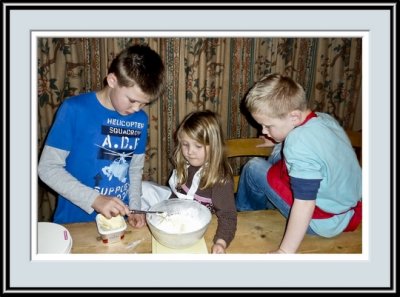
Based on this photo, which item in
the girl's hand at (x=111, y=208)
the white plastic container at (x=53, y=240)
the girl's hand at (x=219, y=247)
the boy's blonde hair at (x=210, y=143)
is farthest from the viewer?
the boy's blonde hair at (x=210, y=143)

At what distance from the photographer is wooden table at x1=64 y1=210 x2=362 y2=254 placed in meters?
1.08

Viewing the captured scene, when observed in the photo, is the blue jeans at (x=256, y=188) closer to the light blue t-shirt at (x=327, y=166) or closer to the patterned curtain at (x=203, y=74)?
the light blue t-shirt at (x=327, y=166)

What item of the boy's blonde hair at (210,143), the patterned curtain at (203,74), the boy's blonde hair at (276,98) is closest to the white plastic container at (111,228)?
the boy's blonde hair at (210,143)

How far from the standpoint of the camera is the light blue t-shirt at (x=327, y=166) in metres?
1.10

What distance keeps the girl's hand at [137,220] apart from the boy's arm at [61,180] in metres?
0.18

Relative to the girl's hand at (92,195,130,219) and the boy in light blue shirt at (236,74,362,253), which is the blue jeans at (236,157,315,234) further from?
the girl's hand at (92,195,130,219)

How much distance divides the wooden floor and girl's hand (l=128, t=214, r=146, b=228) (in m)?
0.26

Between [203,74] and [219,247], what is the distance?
138 cm

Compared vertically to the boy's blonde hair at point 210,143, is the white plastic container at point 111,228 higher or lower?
lower

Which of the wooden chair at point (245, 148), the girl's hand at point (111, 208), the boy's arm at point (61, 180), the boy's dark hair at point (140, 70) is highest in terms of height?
the boy's dark hair at point (140, 70)

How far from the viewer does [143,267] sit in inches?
34.3

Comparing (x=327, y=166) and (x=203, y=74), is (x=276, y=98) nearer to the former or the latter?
(x=327, y=166)

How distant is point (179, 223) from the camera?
1.20m
